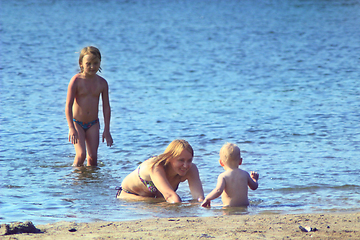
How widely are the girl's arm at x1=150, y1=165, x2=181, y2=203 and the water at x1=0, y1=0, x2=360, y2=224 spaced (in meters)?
0.10

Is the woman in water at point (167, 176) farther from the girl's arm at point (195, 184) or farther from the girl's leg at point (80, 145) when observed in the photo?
the girl's leg at point (80, 145)

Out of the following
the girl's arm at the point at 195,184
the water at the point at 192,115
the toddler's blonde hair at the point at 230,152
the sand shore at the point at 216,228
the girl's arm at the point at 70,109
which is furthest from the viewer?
the girl's arm at the point at 70,109

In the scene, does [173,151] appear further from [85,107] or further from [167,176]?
[85,107]

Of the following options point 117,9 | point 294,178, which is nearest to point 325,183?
point 294,178

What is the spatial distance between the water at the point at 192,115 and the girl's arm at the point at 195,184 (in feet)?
0.88

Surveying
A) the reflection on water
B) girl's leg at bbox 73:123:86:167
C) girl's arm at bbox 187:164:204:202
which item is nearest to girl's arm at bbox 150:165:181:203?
girl's arm at bbox 187:164:204:202

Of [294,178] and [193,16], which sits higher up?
[193,16]

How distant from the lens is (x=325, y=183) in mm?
6098

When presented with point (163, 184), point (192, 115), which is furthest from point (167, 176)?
point (192, 115)

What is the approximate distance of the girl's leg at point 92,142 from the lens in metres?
6.88

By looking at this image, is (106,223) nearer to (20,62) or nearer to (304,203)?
(304,203)

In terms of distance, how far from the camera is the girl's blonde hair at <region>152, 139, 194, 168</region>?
16.7 feet

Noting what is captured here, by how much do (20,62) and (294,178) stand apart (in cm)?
1367

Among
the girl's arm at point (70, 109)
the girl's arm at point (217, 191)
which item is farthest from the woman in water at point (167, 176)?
the girl's arm at point (70, 109)
